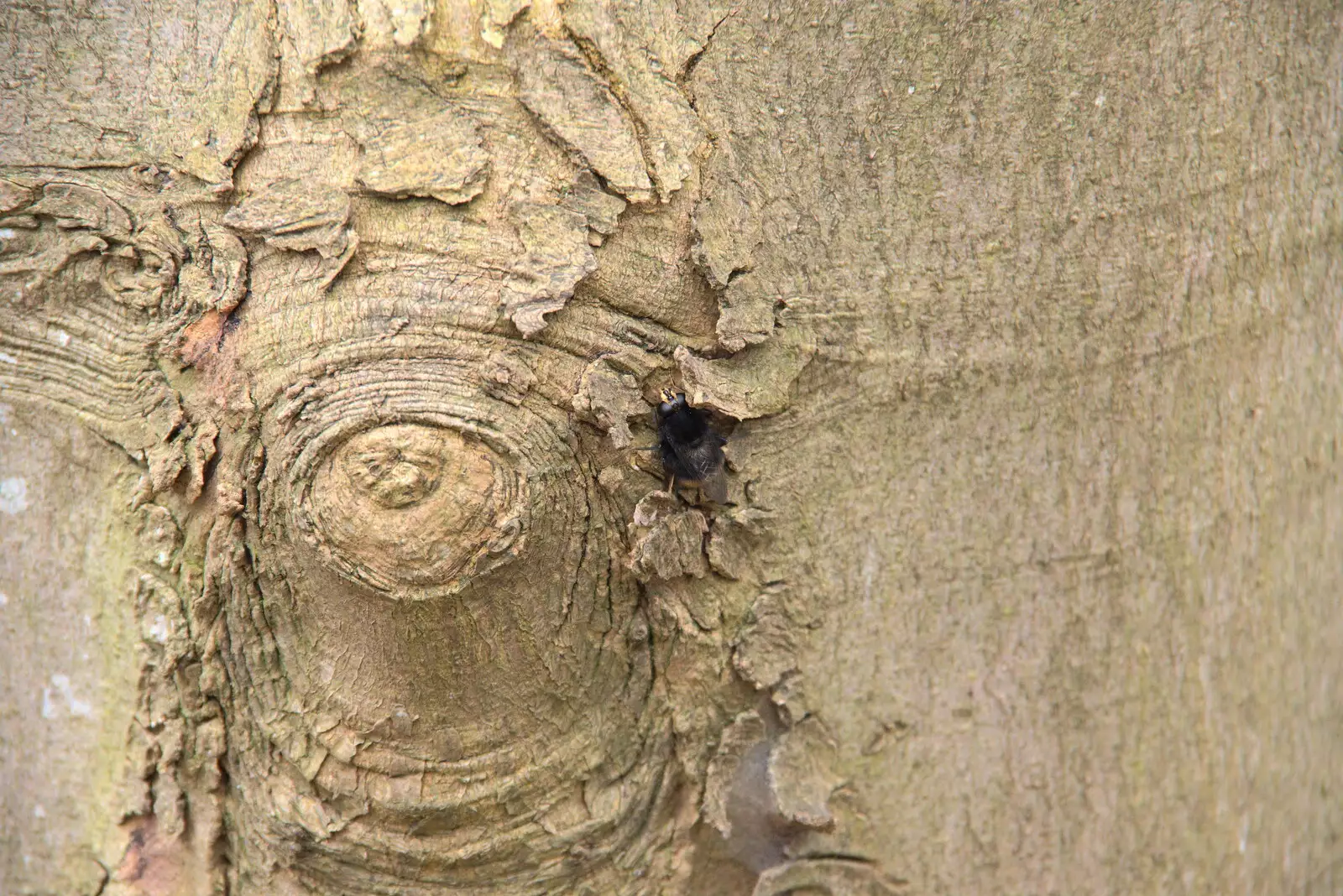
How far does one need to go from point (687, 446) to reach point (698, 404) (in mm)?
37

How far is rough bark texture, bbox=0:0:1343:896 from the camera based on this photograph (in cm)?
76

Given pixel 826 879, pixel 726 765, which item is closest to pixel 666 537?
pixel 726 765

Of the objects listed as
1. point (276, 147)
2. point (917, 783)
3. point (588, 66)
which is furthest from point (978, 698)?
point (276, 147)

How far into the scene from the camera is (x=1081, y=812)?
797 mm

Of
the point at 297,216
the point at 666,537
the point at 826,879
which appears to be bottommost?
the point at 826,879

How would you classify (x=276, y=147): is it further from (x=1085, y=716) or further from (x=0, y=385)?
(x=1085, y=716)

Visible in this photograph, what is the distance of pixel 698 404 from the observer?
748 mm

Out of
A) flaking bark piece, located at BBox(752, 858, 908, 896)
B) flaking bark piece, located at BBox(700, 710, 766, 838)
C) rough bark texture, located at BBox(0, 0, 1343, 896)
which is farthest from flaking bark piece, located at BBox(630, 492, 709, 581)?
flaking bark piece, located at BBox(752, 858, 908, 896)

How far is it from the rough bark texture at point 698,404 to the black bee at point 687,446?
1cm

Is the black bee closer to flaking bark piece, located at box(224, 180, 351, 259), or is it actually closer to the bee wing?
the bee wing

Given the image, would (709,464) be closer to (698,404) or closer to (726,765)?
(698,404)

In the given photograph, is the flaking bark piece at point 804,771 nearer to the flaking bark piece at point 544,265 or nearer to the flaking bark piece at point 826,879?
the flaking bark piece at point 826,879

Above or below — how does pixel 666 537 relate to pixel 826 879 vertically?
above

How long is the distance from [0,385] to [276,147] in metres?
0.33
